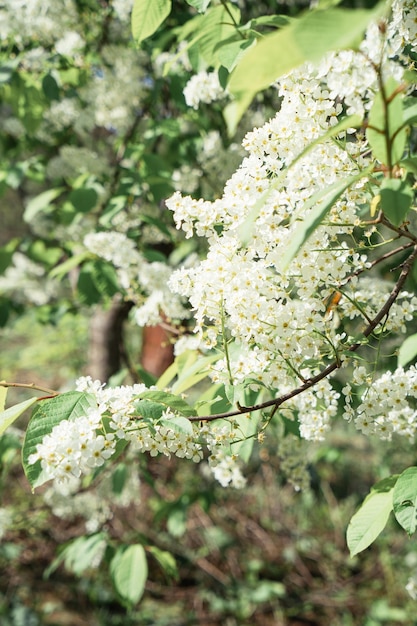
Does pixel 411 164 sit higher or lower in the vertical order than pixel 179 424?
higher

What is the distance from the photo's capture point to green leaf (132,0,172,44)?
134cm

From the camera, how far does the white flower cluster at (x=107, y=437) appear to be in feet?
3.32

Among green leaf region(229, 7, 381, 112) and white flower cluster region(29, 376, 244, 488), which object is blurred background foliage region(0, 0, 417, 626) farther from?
green leaf region(229, 7, 381, 112)

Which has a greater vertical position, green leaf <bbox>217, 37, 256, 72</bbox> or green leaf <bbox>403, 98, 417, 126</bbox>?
green leaf <bbox>217, 37, 256, 72</bbox>

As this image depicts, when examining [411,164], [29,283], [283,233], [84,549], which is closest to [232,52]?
[283,233]

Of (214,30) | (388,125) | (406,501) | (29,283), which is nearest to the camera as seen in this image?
(388,125)

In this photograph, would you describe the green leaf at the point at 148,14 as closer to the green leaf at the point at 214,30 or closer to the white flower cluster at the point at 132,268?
the green leaf at the point at 214,30

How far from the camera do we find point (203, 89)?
2.01 m

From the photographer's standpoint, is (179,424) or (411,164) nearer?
(411,164)

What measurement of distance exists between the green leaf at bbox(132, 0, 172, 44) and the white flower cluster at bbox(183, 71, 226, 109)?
1.98ft

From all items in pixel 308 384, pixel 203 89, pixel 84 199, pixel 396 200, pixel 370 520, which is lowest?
pixel 370 520

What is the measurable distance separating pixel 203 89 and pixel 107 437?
1374 millimetres

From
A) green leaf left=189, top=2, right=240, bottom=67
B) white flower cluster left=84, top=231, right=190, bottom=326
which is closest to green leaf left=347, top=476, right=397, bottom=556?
white flower cluster left=84, top=231, right=190, bottom=326

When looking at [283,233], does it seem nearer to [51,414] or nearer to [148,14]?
[51,414]
